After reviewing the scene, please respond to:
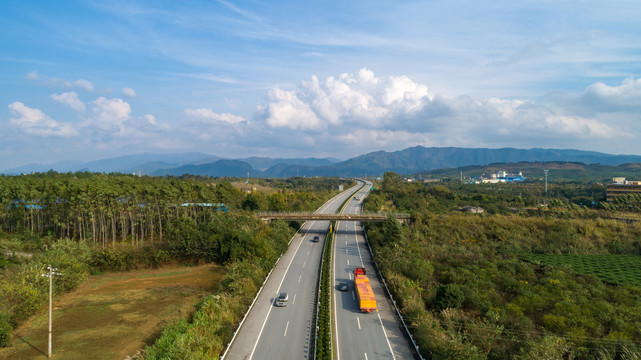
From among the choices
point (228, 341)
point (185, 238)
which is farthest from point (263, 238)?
point (228, 341)

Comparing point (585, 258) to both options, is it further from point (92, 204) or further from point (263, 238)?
point (92, 204)

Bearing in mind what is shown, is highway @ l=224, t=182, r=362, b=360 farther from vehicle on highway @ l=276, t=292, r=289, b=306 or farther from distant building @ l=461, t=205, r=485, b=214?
distant building @ l=461, t=205, r=485, b=214

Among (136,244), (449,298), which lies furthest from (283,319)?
(136,244)

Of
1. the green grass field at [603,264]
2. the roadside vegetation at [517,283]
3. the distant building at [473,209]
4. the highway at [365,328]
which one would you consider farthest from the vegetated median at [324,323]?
the distant building at [473,209]

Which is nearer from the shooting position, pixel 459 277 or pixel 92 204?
pixel 459 277

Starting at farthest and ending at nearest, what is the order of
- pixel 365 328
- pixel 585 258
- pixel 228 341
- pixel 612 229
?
pixel 612 229 < pixel 585 258 < pixel 365 328 < pixel 228 341

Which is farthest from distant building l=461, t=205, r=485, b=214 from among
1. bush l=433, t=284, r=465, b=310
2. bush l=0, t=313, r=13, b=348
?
bush l=0, t=313, r=13, b=348

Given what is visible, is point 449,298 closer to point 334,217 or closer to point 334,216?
point 334,217
